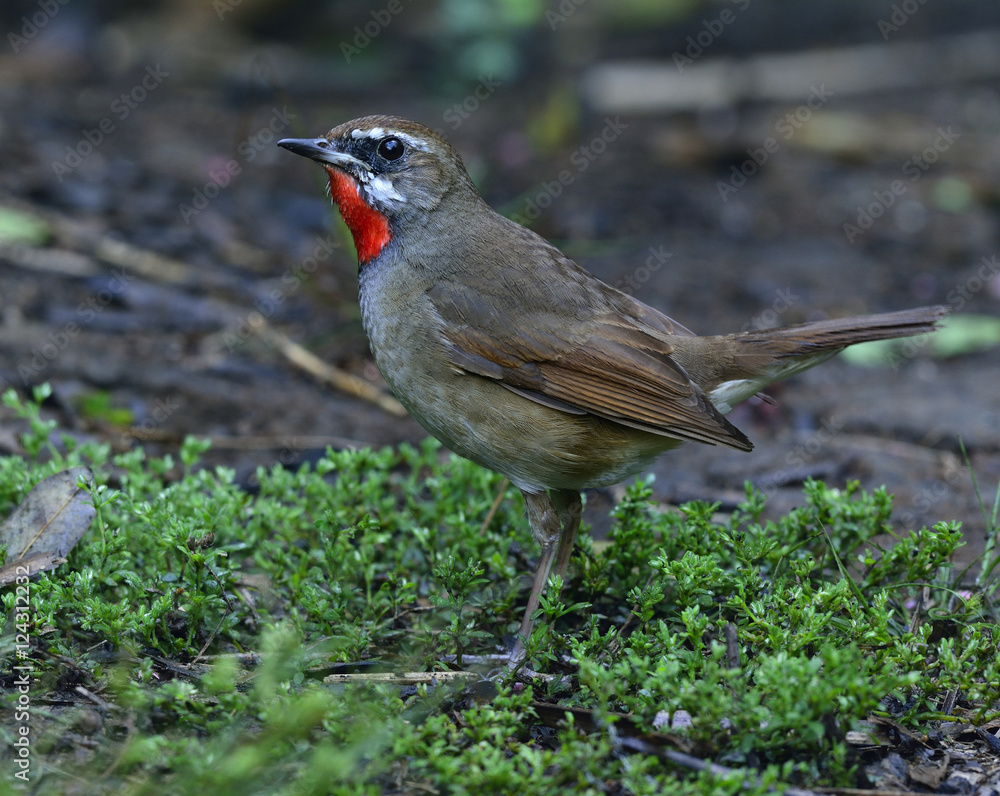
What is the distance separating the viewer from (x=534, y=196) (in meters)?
9.12

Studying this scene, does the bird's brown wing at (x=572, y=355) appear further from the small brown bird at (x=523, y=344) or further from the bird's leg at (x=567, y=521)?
the bird's leg at (x=567, y=521)

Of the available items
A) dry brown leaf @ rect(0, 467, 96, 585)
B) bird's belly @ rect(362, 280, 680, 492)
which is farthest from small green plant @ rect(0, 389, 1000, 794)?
bird's belly @ rect(362, 280, 680, 492)

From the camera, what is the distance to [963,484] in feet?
19.4

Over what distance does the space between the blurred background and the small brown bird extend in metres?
1.09

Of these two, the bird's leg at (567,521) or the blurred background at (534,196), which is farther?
the blurred background at (534,196)

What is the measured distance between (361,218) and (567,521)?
161cm

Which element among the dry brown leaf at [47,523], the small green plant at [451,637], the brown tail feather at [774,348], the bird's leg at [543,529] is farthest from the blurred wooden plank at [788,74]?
the dry brown leaf at [47,523]

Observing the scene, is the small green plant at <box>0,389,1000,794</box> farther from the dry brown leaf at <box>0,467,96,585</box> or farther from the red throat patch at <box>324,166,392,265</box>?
the red throat patch at <box>324,166,392,265</box>

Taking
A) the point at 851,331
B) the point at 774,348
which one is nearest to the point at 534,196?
the point at 774,348

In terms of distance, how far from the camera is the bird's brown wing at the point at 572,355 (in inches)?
170

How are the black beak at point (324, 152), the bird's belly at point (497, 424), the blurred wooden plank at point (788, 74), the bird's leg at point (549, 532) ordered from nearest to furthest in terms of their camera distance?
the bird's leg at point (549, 532)
the bird's belly at point (497, 424)
the black beak at point (324, 152)
the blurred wooden plank at point (788, 74)

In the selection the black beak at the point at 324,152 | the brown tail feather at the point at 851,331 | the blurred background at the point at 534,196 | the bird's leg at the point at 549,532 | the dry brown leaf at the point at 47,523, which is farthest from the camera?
the blurred background at the point at 534,196

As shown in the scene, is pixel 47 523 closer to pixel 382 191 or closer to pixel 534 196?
pixel 382 191

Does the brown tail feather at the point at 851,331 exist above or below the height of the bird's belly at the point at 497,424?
above
